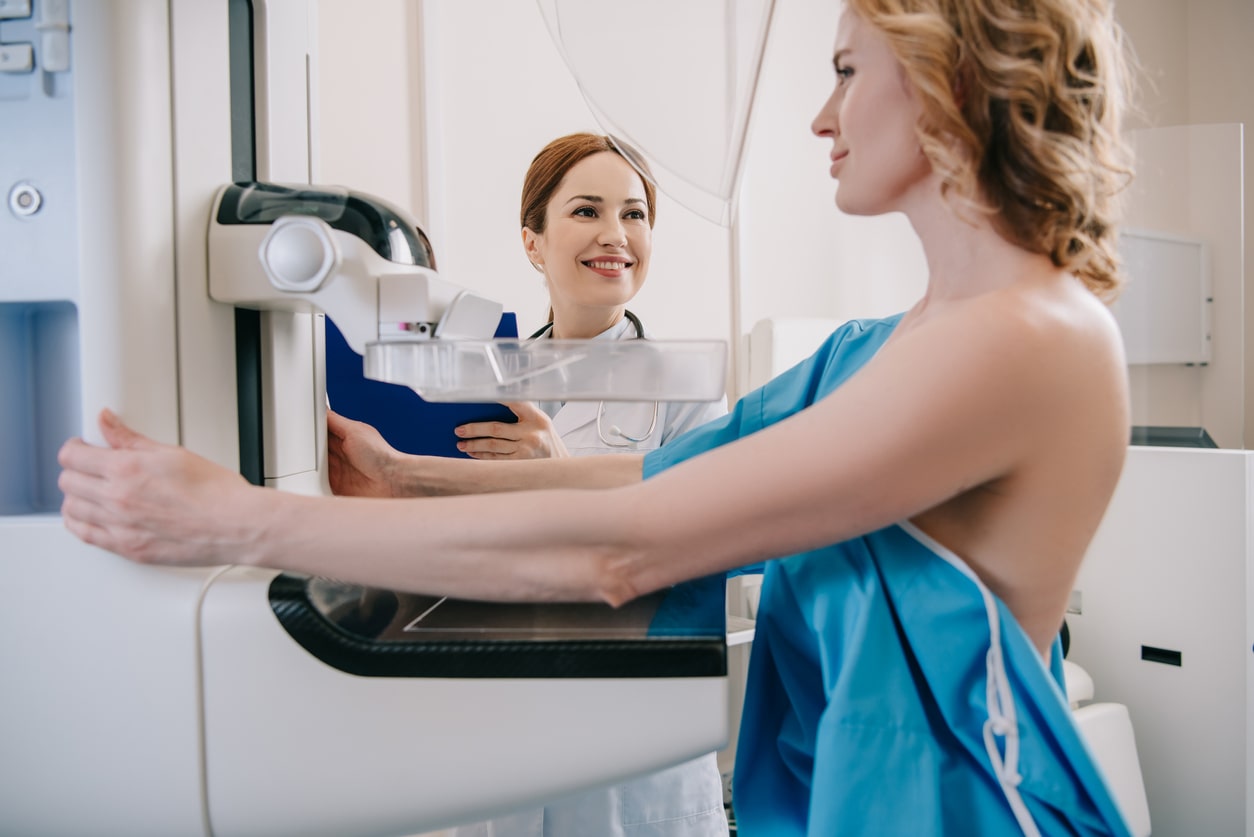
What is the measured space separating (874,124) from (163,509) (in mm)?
589

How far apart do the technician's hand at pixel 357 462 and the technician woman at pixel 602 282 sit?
288mm

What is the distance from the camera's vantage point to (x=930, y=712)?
0.65 m

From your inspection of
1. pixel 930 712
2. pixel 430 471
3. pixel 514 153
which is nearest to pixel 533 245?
pixel 514 153

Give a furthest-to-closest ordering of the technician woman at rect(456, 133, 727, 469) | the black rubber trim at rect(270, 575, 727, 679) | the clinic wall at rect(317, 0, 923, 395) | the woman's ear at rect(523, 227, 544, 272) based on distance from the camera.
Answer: the clinic wall at rect(317, 0, 923, 395) → the woman's ear at rect(523, 227, 544, 272) → the technician woman at rect(456, 133, 727, 469) → the black rubber trim at rect(270, 575, 727, 679)

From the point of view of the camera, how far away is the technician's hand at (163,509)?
2.00ft

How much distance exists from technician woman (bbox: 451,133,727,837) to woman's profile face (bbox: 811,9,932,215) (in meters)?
0.68

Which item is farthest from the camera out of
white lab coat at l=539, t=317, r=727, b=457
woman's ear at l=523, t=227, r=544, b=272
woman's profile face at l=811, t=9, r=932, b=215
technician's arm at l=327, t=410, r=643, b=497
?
woman's ear at l=523, t=227, r=544, b=272

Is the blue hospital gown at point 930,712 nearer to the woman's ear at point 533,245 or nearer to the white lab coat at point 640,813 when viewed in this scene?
the white lab coat at point 640,813

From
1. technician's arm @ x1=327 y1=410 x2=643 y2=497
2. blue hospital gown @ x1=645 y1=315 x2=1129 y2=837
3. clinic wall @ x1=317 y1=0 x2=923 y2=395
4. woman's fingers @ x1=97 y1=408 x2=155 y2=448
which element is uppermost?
clinic wall @ x1=317 y1=0 x2=923 y2=395

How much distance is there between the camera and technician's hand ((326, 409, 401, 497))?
1.02 metres

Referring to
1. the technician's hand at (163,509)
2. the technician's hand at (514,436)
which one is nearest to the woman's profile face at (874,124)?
the technician's hand at (163,509)

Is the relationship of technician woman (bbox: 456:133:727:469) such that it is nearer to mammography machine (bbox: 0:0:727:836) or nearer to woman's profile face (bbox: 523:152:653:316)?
woman's profile face (bbox: 523:152:653:316)

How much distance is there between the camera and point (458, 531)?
0.61m

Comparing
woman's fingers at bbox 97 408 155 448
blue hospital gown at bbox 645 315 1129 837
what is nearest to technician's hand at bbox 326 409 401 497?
woman's fingers at bbox 97 408 155 448
